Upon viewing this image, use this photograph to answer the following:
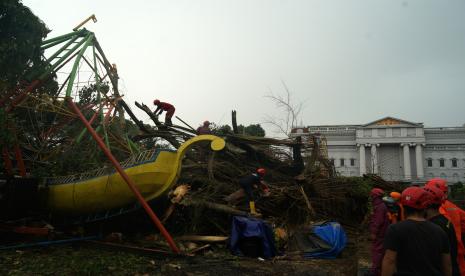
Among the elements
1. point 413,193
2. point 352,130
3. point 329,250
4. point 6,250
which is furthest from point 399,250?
point 352,130

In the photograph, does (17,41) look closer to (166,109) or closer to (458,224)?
(166,109)

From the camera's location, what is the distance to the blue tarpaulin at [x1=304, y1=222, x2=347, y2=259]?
24.5ft

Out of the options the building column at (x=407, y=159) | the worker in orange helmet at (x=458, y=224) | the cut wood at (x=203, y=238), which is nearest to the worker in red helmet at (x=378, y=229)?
the worker in orange helmet at (x=458, y=224)

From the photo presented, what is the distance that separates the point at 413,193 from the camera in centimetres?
281

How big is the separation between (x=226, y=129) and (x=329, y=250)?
208 inches

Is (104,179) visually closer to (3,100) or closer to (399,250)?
(3,100)

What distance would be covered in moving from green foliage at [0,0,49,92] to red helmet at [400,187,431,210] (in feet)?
28.5

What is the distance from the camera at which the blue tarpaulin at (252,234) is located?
7301 millimetres

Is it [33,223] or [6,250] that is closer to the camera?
[6,250]

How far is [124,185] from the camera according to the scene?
8016 millimetres

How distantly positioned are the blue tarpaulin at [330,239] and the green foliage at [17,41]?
26.5 ft

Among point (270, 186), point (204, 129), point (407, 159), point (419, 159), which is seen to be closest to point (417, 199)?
point (270, 186)

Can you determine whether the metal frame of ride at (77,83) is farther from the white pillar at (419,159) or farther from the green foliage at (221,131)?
the white pillar at (419,159)

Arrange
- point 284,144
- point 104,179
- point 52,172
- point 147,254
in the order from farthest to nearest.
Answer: point 284,144 → point 52,172 → point 104,179 → point 147,254
